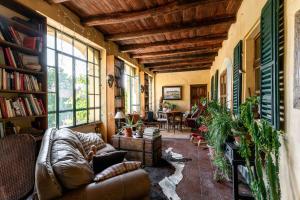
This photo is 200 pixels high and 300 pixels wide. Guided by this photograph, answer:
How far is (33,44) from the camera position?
2.48 m

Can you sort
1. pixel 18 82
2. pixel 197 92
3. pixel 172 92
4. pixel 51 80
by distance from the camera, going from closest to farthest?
pixel 18 82
pixel 51 80
pixel 197 92
pixel 172 92

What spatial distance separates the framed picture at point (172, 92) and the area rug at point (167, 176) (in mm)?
5875

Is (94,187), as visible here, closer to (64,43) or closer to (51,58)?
(51,58)

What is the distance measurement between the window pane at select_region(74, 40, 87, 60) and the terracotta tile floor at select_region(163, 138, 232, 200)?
3.21 metres

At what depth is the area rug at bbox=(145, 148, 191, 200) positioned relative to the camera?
2.36 meters

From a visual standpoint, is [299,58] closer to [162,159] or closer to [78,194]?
[78,194]

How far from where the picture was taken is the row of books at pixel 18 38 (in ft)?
7.09

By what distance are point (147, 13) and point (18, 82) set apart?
7.44 feet

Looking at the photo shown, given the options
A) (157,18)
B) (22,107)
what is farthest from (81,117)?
(157,18)

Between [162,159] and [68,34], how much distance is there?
10.3 ft

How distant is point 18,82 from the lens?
2.28 metres

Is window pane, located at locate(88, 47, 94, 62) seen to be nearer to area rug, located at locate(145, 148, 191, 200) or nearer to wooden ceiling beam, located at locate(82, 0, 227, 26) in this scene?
wooden ceiling beam, located at locate(82, 0, 227, 26)

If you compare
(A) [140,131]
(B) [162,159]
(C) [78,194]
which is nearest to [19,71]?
(C) [78,194]

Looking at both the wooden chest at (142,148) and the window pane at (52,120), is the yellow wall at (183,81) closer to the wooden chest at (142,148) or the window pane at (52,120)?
the wooden chest at (142,148)
